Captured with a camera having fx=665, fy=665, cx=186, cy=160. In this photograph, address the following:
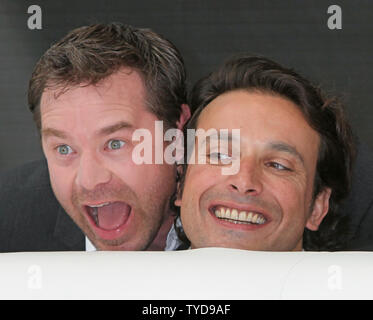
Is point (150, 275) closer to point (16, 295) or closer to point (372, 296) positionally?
point (16, 295)

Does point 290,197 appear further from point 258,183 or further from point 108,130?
point 108,130

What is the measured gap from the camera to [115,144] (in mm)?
1475

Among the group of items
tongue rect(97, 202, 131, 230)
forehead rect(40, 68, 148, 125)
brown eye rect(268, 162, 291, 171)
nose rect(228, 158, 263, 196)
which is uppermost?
forehead rect(40, 68, 148, 125)

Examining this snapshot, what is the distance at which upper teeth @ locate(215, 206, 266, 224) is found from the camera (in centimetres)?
139

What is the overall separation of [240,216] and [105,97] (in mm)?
398

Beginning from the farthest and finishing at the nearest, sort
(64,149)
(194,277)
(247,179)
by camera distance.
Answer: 1. (64,149)
2. (247,179)
3. (194,277)

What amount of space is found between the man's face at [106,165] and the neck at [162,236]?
0.5 inches

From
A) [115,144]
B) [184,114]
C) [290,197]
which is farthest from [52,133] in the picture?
[290,197]

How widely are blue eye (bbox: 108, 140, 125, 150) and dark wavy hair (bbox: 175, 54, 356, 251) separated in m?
0.15

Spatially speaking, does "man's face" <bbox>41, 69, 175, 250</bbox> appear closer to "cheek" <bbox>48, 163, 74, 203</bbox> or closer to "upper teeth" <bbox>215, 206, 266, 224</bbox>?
"cheek" <bbox>48, 163, 74, 203</bbox>

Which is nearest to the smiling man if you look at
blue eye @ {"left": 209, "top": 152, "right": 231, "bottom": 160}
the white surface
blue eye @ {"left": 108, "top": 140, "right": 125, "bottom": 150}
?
blue eye @ {"left": 108, "top": 140, "right": 125, "bottom": 150}

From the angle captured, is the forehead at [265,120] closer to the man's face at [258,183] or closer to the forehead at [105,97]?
the man's face at [258,183]

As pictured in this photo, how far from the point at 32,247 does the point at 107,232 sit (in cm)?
18

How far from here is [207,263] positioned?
1.07 meters
